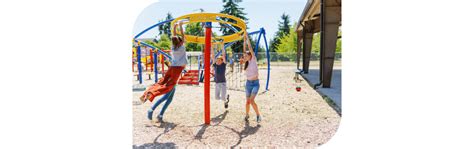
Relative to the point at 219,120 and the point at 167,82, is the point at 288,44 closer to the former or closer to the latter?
the point at 219,120

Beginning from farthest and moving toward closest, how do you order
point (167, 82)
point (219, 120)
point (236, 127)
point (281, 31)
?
point (281, 31)
point (219, 120)
point (236, 127)
point (167, 82)

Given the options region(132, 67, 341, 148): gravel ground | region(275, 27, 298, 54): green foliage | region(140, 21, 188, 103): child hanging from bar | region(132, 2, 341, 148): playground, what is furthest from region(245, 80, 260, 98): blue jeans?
region(275, 27, 298, 54): green foliage

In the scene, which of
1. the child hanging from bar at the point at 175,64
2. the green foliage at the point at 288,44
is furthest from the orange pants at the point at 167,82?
the green foliage at the point at 288,44

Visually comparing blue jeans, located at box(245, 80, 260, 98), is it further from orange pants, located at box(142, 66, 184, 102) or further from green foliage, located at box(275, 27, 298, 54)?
green foliage, located at box(275, 27, 298, 54)

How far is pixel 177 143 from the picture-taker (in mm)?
3785

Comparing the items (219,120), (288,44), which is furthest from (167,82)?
(288,44)

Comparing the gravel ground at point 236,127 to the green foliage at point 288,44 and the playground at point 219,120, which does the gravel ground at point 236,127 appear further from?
the green foliage at point 288,44

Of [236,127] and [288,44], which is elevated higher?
[288,44]

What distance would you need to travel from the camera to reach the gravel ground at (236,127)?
3834 millimetres

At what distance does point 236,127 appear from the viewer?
455cm

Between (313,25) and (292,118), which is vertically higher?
(313,25)

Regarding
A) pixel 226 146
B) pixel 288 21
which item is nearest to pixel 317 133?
pixel 226 146

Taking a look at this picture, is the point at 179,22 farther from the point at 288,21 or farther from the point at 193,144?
the point at 288,21

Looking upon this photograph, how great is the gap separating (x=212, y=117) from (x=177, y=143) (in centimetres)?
150
